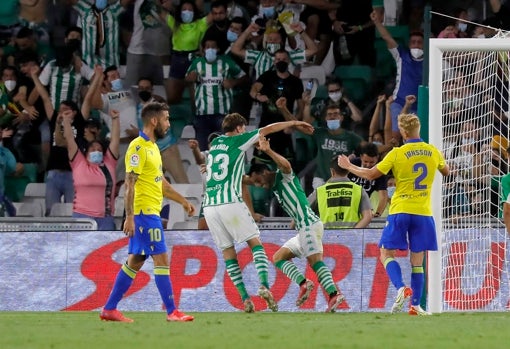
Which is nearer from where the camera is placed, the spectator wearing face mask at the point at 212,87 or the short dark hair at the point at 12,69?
the spectator wearing face mask at the point at 212,87

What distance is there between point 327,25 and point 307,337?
36.0 feet

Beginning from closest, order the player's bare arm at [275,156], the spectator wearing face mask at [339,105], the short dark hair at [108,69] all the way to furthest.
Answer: the player's bare arm at [275,156] < the spectator wearing face mask at [339,105] < the short dark hair at [108,69]

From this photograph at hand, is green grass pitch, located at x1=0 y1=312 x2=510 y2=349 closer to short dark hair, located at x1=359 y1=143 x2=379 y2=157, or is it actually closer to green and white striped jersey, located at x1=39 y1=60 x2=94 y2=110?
short dark hair, located at x1=359 y1=143 x2=379 y2=157

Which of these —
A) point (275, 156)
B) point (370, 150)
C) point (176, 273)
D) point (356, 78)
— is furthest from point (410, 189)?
point (356, 78)

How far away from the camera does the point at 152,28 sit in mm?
20719

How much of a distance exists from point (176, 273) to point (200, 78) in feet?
15.4

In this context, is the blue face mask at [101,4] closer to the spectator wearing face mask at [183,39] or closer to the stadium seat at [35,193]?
the spectator wearing face mask at [183,39]

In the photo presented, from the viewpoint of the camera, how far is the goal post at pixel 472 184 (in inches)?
591

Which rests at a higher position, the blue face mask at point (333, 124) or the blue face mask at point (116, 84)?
the blue face mask at point (116, 84)

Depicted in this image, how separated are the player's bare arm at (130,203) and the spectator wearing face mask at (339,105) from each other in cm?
777

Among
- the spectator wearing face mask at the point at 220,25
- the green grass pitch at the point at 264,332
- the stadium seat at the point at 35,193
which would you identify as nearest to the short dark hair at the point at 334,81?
the spectator wearing face mask at the point at 220,25

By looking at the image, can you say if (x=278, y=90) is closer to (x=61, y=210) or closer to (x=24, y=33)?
(x=61, y=210)

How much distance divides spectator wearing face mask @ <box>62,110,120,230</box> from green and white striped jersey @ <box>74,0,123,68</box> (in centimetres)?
141

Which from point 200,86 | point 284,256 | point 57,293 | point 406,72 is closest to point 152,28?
point 200,86
